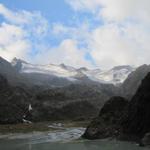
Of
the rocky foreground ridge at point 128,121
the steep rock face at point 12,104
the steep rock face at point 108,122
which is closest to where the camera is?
the rocky foreground ridge at point 128,121

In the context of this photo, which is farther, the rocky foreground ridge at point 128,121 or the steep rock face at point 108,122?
the steep rock face at point 108,122

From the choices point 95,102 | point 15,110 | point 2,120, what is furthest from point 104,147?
point 95,102

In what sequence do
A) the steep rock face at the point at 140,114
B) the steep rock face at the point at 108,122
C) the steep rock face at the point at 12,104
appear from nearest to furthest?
1. the steep rock face at the point at 140,114
2. the steep rock face at the point at 108,122
3. the steep rock face at the point at 12,104

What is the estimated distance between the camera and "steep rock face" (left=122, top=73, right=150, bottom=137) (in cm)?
5462

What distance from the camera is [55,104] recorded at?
14225cm

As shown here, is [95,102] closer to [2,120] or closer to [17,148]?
[2,120]

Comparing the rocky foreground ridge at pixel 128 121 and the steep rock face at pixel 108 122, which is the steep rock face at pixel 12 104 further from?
the rocky foreground ridge at pixel 128 121

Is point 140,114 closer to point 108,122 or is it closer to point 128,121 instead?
point 128,121

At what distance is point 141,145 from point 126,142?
5426mm

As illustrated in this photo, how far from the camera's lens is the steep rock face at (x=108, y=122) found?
2377 inches

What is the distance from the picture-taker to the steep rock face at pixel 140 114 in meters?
54.6

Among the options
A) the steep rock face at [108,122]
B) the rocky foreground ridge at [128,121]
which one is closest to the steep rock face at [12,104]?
the steep rock face at [108,122]

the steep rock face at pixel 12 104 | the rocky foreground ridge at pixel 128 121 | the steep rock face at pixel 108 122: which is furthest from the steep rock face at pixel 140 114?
the steep rock face at pixel 12 104

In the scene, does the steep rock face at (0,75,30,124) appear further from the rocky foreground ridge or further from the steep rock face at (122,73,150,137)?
the steep rock face at (122,73,150,137)
